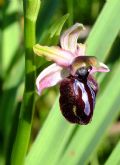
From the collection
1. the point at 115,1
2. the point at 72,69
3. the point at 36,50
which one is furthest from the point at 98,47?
the point at 36,50

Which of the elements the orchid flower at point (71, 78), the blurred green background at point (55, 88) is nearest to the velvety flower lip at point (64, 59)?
the orchid flower at point (71, 78)

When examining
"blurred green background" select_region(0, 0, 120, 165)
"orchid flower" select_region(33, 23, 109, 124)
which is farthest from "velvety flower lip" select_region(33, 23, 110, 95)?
"blurred green background" select_region(0, 0, 120, 165)

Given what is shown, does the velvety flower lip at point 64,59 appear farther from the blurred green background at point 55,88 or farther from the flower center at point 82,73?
the blurred green background at point 55,88

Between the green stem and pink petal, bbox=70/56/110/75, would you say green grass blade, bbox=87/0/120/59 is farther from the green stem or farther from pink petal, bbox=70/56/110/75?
the green stem

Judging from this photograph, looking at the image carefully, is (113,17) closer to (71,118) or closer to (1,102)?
(71,118)

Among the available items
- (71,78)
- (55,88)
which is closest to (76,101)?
(71,78)

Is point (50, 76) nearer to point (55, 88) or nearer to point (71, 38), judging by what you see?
point (71, 38)
